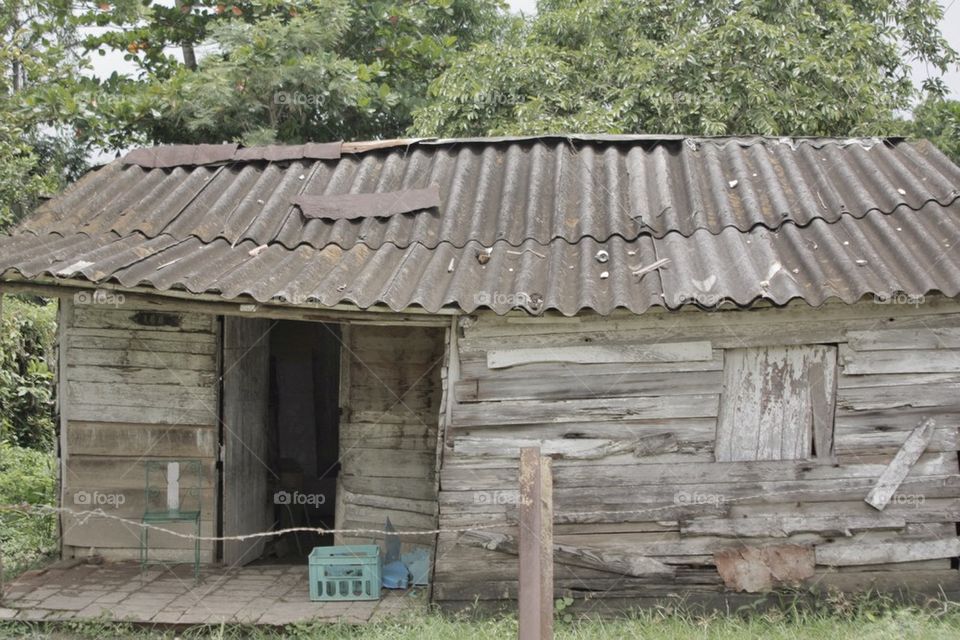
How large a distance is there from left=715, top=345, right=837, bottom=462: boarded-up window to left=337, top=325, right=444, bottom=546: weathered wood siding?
100 inches

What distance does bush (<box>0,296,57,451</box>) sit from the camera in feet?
40.2

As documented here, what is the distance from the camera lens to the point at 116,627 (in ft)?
21.3

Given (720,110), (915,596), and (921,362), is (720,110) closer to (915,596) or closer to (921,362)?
(921,362)

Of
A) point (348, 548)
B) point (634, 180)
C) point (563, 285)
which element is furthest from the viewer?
point (634, 180)

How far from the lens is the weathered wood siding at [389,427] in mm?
8039

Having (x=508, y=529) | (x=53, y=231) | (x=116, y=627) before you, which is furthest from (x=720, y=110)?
(x=116, y=627)

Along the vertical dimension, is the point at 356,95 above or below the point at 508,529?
above

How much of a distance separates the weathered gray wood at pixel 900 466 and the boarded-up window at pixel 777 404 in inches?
16.9

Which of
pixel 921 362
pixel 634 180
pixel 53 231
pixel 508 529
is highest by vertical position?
pixel 634 180

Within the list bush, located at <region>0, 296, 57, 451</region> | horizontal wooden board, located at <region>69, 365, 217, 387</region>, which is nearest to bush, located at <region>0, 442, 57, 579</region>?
bush, located at <region>0, 296, 57, 451</region>

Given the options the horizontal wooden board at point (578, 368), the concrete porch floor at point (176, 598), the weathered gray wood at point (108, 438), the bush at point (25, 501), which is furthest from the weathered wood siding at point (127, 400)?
the horizontal wooden board at point (578, 368)

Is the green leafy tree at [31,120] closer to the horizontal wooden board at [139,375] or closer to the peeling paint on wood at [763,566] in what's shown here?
the horizontal wooden board at [139,375]

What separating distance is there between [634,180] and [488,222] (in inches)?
55.6

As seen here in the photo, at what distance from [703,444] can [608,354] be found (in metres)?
0.96
